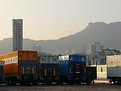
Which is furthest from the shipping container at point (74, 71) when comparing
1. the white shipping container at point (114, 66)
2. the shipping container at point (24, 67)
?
the shipping container at point (24, 67)

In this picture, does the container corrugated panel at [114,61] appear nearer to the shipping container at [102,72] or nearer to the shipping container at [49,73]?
the shipping container at [102,72]

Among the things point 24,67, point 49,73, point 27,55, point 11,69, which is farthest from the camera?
point 49,73

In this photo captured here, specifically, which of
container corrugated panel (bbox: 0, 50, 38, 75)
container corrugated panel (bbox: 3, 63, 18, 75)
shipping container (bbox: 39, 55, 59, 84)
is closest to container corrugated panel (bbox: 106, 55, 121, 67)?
shipping container (bbox: 39, 55, 59, 84)

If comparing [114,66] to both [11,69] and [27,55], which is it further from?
[11,69]

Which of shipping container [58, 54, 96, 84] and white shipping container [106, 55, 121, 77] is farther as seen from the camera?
white shipping container [106, 55, 121, 77]

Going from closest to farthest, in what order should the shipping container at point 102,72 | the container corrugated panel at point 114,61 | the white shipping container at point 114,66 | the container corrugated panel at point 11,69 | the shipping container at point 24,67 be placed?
1. the shipping container at point 24,67
2. the container corrugated panel at point 11,69
3. the white shipping container at point 114,66
4. the container corrugated panel at point 114,61
5. the shipping container at point 102,72

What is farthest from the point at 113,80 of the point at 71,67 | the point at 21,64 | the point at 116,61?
the point at 21,64

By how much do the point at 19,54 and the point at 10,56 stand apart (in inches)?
152

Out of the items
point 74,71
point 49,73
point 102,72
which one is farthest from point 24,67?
point 102,72

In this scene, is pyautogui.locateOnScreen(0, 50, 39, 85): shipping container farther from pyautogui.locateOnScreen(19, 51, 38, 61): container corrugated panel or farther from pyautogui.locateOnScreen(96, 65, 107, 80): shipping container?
pyautogui.locateOnScreen(96, 65, 107, 80): shipping container

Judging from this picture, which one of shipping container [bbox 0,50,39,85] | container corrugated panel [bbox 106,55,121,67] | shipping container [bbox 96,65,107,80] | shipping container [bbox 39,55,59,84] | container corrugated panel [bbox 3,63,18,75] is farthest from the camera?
shipping container [bbox 96,65,107,80]

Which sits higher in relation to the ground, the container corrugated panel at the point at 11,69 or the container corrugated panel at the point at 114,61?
the container corrugated panel at the point at 114,61

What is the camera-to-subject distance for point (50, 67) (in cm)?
5462

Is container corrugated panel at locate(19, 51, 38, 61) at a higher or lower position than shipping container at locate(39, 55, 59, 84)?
higher
